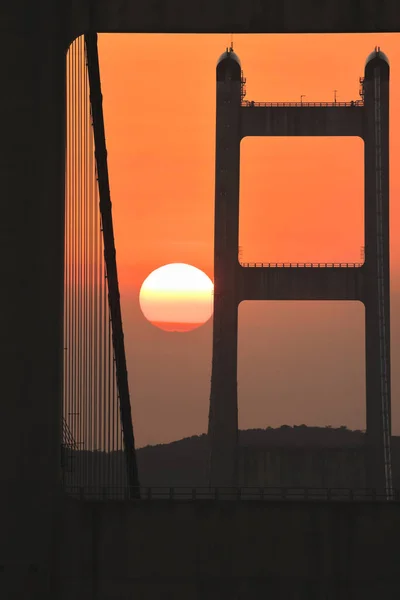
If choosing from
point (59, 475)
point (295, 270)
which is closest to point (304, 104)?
point (295, 270)

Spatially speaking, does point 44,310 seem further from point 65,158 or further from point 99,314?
point 99,314

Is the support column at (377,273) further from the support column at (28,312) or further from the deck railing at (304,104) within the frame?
the support column at (28,312)

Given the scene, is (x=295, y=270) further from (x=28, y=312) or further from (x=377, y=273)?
(x=28, y=312)

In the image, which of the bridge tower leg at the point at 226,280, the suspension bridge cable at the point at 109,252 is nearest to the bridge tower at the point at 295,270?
the bridge tower leg at the point at 226,280

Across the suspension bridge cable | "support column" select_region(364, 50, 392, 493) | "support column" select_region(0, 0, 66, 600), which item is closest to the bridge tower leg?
"support column" select_region(364, 50, 392, 493)

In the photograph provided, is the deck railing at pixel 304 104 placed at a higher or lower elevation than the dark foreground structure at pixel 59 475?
higher

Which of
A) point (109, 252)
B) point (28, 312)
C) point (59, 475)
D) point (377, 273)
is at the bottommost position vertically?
point (59, 475)
